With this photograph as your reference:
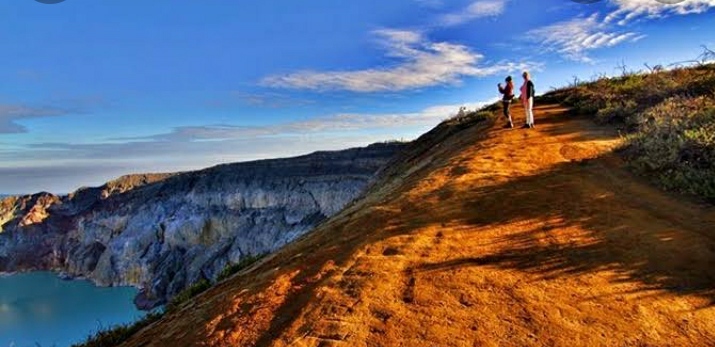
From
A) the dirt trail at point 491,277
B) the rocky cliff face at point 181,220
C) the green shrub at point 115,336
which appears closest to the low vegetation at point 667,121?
the dirt trail at point 491,277

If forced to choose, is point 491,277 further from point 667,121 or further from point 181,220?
point 181,220

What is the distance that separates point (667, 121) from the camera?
11938mm

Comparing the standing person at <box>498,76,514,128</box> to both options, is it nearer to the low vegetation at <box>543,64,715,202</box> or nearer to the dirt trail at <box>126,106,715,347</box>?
Answer: the low vegetation at <box>543,64,715,202</box>

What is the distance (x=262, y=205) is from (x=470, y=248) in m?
63.0

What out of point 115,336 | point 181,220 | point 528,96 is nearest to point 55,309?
point 181,220

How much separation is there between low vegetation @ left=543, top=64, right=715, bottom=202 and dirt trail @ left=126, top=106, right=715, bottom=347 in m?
0.69

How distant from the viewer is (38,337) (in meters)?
37.6

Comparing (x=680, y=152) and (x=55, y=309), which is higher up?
(x=680, y=152)

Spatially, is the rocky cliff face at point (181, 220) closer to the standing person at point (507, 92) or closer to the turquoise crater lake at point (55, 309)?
the turquoise crater lake at point (55, 309)

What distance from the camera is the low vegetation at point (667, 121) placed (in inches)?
369

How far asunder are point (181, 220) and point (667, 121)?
65.4 meters

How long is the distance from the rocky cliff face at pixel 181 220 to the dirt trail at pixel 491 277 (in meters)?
47.0

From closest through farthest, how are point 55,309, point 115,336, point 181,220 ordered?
1. point 115,336
2. point 55,309
3. point 181,220

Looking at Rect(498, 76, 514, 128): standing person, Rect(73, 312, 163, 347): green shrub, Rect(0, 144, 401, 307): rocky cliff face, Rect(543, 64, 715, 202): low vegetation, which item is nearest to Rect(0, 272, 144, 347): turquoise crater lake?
Rect(0, 144, 401, 307): rocky cliff face
